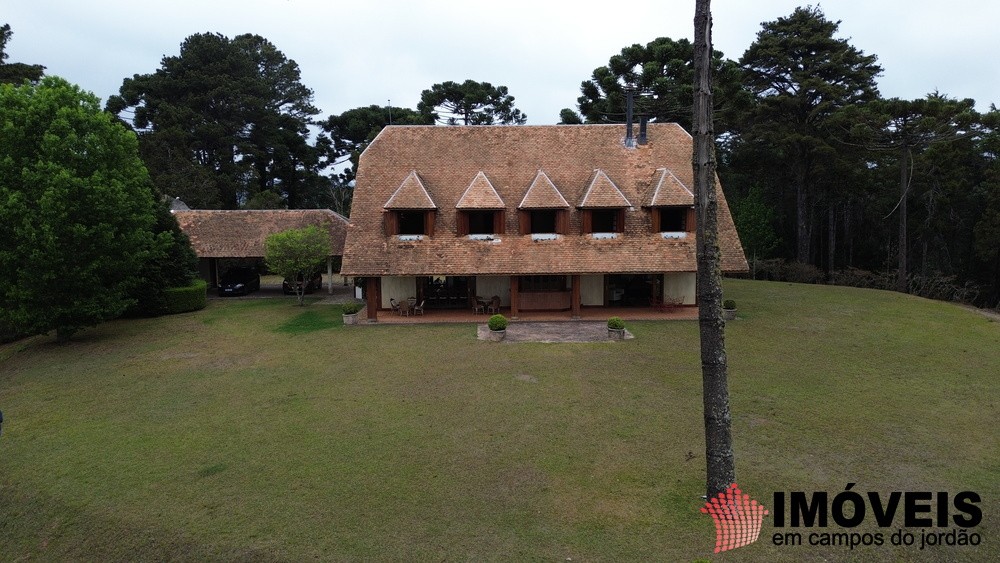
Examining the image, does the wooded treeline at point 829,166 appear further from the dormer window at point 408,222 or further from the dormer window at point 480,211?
the dormer window at point 408,222

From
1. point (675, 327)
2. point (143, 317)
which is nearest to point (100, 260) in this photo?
point (143, 317)

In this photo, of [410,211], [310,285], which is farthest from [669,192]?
[310,285]

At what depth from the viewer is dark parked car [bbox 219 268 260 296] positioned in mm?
28562

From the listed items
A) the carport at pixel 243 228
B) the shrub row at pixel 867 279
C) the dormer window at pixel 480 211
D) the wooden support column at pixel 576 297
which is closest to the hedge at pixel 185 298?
the carport at pixel 243 228

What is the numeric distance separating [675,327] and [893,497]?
12.1m

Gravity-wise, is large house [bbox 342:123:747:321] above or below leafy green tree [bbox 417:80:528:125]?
below

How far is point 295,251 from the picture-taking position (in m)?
23.1

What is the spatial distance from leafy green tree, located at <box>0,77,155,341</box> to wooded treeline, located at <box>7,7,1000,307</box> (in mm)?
21226

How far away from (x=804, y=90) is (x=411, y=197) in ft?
91.1

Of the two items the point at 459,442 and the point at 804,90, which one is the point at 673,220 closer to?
the point at 459,442

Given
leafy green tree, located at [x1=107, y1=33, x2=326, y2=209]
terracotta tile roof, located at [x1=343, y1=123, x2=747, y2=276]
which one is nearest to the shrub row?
A: terracotta tile roof, located at [x1=343, y1=123, x2=747, y2=276]

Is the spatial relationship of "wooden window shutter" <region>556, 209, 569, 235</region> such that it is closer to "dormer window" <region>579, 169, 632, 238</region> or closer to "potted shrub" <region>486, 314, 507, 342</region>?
"dormer window" <region>579, 169, 632, 238</region>

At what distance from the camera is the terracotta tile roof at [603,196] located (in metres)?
20.9

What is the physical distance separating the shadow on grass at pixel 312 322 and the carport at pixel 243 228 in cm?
Answer: 471
